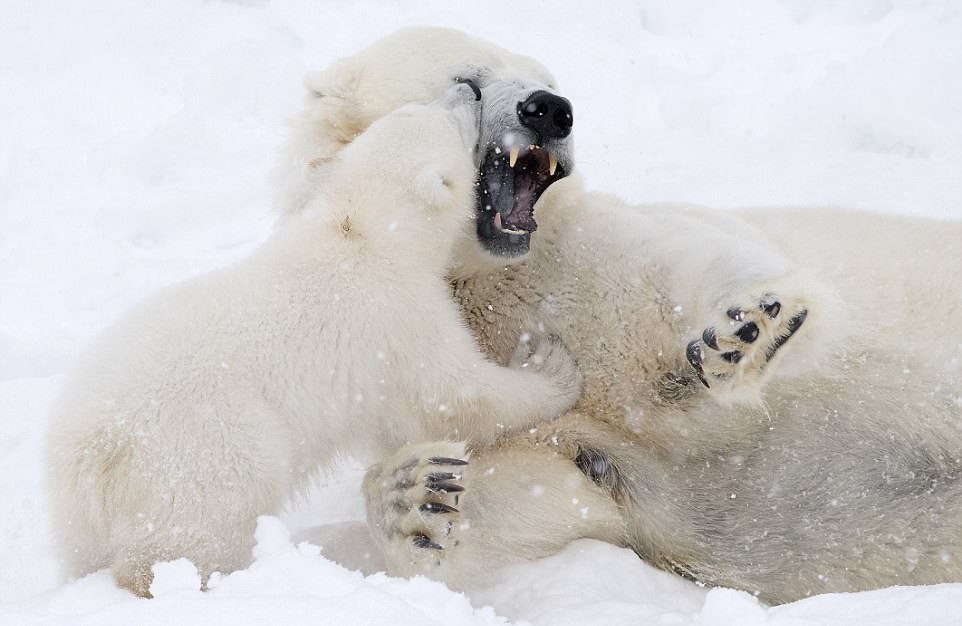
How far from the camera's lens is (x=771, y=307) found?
2.45 meters

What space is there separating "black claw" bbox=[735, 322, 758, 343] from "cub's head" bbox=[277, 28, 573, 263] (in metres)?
0.76

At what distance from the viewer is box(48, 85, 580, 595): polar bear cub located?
2.10 metres

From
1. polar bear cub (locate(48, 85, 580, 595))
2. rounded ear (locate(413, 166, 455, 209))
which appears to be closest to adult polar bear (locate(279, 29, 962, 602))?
polar bear cub (locate(48, 85, 580, 595))

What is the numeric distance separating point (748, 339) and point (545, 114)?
3.17 ft

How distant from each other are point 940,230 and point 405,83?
179 centimetres

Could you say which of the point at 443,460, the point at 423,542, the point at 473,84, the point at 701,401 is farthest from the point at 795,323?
the point at 473,84

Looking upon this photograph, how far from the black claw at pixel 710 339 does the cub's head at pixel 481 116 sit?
679 millimetres

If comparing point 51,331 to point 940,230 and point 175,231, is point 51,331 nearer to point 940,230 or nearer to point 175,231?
point 175,231

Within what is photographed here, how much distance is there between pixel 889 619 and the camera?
1729 mm

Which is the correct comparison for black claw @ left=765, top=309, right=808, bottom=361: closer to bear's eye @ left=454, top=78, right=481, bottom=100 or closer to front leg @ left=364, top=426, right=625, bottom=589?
front leg @ left=364, top=426, right=625, bottom=589

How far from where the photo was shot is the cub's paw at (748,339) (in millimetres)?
2451

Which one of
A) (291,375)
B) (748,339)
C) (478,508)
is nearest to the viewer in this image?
(291,375)

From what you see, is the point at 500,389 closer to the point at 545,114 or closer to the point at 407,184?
the point at 407,184

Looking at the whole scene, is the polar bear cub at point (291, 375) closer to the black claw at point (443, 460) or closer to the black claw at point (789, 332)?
the black claw at point (443, 460)
